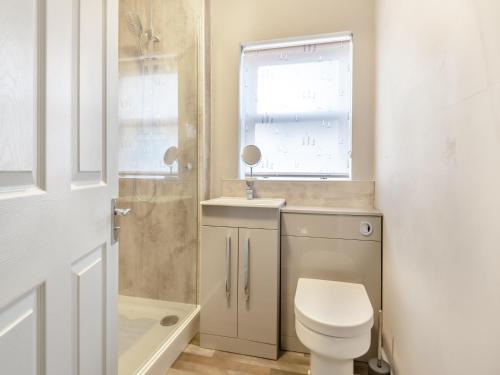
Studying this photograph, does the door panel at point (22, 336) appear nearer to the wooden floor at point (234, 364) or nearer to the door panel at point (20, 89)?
the door panel at point (20, 89)

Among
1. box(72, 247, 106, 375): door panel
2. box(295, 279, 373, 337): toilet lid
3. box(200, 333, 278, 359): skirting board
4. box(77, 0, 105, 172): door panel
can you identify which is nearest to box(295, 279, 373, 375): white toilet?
box(295, 279, 373, 337): toilet lid

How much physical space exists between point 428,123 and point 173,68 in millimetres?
1571

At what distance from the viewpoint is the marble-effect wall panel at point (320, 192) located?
73.9 inches

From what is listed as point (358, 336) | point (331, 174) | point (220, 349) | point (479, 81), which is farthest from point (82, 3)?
point (220, 349)

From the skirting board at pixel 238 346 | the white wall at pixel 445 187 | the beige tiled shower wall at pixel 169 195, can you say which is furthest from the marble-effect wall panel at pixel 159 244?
the white wall at pixel 445 187

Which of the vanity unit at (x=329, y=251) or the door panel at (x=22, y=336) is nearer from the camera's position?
the door panel at (x=22, y=336)

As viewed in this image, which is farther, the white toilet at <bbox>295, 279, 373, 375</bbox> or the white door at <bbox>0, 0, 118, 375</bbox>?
the white toilet at <bbox>295, 279, 373, 375</bbox>

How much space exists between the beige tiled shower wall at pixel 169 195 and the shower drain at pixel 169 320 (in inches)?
4.3

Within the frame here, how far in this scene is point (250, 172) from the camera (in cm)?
211

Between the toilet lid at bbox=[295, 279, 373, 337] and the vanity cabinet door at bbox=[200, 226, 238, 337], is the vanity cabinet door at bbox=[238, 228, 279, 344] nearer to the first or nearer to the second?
the vanity cabinet door at bbox=[200, 226, 238, 337]

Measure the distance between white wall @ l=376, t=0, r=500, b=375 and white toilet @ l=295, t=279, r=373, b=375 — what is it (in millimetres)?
177

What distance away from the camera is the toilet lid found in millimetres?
1112

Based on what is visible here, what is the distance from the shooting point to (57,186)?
69 cm

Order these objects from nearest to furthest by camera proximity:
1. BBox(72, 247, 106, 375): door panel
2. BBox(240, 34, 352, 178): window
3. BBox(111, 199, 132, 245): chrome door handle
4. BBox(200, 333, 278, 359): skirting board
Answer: BBox(72, 247, 106, 375): door panel < BBox(111, 199, 132, 245): chrome door handle < BBox(200, 333, 278, 359): skirting board < BBox(240, 34, 352, 178): window
